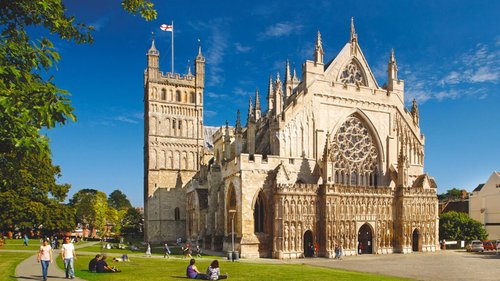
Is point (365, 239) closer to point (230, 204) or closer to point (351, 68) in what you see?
point (230, 204)

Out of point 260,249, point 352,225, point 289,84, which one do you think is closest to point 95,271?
point 260,249

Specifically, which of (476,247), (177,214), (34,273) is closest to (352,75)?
(476,247)

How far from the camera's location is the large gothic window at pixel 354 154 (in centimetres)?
4288

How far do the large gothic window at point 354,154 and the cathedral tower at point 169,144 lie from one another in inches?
1142

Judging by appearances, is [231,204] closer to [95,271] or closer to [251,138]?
[251,138]

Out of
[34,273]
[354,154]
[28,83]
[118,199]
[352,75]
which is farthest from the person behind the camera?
[118,199]

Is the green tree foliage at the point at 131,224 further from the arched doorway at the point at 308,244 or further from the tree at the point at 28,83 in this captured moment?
the tree at the point at 28,83

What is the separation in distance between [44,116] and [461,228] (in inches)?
2048

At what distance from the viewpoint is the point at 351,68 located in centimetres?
4562

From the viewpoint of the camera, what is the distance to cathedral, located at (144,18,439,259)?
37312 millimetres

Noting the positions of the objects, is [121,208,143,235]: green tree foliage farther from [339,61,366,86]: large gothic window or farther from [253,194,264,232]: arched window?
[339,61,366,86]: large gothic window

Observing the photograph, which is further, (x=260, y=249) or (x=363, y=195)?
(x=363, y=195)

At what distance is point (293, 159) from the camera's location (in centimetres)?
3991

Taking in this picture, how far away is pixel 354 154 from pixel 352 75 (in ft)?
27.9
